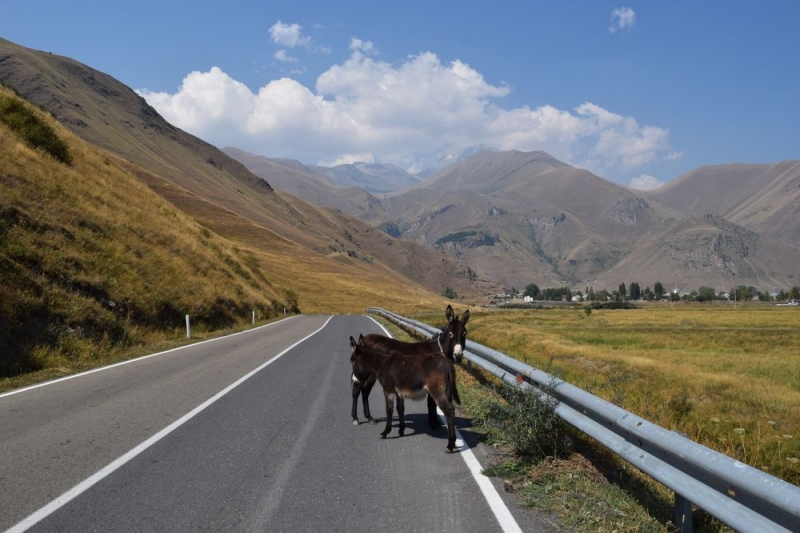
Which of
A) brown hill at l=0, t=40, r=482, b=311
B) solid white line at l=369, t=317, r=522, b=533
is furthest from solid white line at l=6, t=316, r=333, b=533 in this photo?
brown hill at l=0, t=40, r=482, b=311

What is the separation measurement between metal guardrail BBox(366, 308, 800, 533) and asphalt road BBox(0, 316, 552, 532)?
1.13 metres

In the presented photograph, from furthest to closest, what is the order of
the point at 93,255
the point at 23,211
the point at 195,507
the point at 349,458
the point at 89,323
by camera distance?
1. the point at 93,255
2. the point at 23,211
3. the point at 89,323
4. the point at 349,458
5. the point at 195,507

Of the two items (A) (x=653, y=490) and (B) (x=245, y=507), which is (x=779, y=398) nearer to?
(A) (x=653, y=490)

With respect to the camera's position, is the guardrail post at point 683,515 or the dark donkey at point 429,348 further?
the dark donkey at point 429,348

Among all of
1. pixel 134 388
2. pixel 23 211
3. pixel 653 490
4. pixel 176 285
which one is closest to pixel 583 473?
pixel 653 490

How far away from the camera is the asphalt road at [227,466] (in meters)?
4.88

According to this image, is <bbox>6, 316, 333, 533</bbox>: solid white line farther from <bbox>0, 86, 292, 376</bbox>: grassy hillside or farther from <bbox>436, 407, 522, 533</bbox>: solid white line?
<bbox>0, 86, 292, 376</bbox>: grassy hillside

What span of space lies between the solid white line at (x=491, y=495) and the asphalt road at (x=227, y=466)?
0.02m

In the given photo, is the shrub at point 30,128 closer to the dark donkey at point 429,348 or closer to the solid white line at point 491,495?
the dark donkey at point 429,348

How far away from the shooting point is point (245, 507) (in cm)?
511

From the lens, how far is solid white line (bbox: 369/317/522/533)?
479cm

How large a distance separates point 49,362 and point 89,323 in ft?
11.2

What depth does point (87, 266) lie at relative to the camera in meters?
20.5

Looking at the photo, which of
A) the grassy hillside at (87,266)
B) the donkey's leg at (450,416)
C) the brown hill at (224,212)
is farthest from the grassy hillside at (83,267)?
the brown hill at (224,212)
